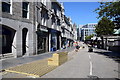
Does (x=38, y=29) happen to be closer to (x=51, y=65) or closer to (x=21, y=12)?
(x=21, y=12)

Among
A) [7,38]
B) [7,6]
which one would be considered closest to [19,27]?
[7,38]

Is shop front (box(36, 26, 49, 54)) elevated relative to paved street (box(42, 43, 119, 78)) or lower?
elevated

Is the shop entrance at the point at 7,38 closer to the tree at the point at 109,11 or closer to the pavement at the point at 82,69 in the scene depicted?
the pavement at the point at 82,69

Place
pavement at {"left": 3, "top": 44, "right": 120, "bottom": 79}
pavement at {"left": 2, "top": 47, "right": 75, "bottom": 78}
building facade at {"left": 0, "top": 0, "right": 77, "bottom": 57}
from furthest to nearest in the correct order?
1. building facade at {"left": 0, "top": 0, "right": 77, "bottom": 57}
2. pavement at {"left": 3, "top": 44, "right": 120, "bottom": 79}
3. pavement at {"left": 2, "top": 47, "right": 75, "bottom": 78}

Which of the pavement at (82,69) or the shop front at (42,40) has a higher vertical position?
the shop front at (42,40)

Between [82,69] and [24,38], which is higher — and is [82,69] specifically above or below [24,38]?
below

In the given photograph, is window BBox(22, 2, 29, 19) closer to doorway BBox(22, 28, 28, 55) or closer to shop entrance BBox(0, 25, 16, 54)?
doorway BBox(22, 28, 28, 55)

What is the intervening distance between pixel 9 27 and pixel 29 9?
482 cm

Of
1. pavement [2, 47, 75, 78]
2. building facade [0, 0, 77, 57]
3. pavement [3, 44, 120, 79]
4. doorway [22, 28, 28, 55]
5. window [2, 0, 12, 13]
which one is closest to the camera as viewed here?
pavement [2, 47, 75, 78]

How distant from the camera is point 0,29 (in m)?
13.0

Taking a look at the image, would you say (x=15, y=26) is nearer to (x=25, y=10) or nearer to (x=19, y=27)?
(x=19, y=27)

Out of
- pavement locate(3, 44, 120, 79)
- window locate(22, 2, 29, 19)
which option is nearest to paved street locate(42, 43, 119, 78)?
pavement locate(3, 44, 120, 79)

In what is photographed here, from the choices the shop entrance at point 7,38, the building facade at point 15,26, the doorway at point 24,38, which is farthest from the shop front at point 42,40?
the shop entrance at point 7,38

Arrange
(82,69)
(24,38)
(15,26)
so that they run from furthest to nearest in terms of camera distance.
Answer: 1. (24,38)
2. (15,26)
3. (82,69)
